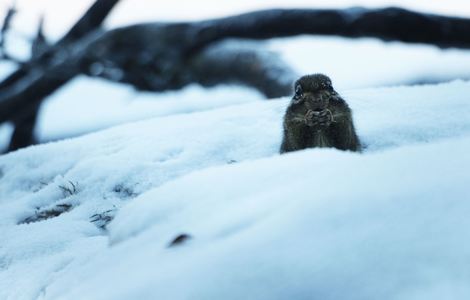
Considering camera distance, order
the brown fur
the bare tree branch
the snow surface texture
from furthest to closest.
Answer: the bare tree branch, the brown fur, the snow surface texture

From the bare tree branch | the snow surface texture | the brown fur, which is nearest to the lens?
the snow surface texture

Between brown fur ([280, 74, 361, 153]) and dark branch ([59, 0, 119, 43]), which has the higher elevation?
dark branch ([59, 0, 119, 43])

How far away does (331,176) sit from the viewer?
136 cm

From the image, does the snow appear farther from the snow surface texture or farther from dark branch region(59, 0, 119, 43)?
dark branch region(59, 0, 119, 43)

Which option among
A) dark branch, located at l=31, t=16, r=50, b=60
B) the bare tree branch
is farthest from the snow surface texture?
dark branch, located at l=31, t=16, r=50, b=60

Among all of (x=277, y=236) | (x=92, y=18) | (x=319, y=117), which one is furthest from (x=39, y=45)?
(x=277, y=236)

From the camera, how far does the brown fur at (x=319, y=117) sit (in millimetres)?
2645

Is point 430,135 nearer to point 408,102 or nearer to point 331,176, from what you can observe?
point 408,102

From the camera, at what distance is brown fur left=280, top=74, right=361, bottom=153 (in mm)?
2645

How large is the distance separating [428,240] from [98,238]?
142cm

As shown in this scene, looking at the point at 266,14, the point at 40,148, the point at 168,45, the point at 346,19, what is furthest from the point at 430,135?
the point at 40,148

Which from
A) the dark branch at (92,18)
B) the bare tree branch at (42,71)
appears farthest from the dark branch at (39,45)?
the dark branch at (92,18)

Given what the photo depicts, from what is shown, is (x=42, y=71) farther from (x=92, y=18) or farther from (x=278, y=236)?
(x=278, y=236)

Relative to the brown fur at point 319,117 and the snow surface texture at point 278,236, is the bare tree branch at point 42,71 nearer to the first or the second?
the snow surface texture at point 278,236
